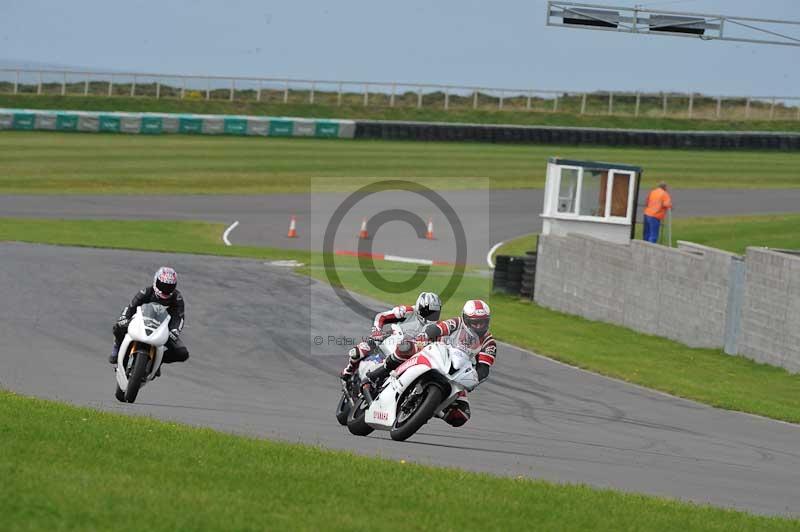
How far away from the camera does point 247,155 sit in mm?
55875

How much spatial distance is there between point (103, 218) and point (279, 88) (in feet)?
114

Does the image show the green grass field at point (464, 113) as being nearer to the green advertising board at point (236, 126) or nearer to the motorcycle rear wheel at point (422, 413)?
the green advertising board at point (236, 126)

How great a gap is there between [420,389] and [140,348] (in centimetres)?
352

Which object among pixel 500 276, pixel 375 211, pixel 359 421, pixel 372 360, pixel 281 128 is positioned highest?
pixel 372 360

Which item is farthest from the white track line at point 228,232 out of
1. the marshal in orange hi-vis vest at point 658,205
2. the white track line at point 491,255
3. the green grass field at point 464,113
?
the green grass field at point 464,113

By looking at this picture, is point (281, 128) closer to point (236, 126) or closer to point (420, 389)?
point (236, 126)

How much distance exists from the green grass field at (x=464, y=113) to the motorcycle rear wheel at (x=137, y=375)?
Result: 54.7 m

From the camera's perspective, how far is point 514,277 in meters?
28.4

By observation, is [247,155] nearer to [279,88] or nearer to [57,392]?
[279,88]

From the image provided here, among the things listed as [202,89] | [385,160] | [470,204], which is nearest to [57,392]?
[470,204]

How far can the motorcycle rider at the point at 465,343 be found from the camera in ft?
40.3

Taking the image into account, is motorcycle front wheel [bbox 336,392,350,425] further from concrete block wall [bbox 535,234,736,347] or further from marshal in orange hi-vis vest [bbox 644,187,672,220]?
marshal in orange hi-vis vest [bbox 644,187,672,220]

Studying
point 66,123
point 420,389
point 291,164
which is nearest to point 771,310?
point 420,389

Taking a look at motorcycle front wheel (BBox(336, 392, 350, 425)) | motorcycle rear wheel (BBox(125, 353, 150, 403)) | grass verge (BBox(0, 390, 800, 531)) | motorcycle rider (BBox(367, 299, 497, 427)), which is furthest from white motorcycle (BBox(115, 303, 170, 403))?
motorcycle rider (BBox(367, 299, 497, 427))
